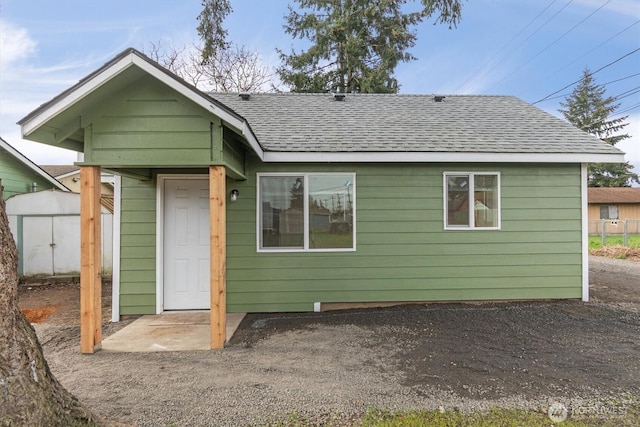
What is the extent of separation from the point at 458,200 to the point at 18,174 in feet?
42.0

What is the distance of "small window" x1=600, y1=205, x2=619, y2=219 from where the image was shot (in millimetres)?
24422

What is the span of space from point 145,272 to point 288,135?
3134 mm

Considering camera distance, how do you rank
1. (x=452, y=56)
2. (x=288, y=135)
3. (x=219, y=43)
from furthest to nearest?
(x=452, y=56) → (x=219, y=43) → (x=288, y=135)

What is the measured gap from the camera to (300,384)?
10.2 feet

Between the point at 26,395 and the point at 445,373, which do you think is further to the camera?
the point at 445,373

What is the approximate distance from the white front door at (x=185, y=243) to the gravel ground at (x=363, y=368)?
100 cm

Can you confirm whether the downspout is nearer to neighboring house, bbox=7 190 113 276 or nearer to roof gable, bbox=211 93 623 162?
roof gable, bbox=211 93 623 162

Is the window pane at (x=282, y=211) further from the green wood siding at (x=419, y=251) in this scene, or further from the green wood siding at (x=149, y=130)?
the green wood siding at (x=149, y=130)

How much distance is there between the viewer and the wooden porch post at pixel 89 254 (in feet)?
12.4

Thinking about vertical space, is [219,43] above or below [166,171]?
above

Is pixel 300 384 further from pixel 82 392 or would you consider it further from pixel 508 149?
pixel 508 149

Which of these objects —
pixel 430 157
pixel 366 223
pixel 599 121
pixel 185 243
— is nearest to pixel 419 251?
pixel 366 223

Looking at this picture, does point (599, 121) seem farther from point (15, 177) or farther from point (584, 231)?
point (15, 177)

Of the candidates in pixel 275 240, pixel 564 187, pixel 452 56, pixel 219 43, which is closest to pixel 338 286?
pixel 275 240
